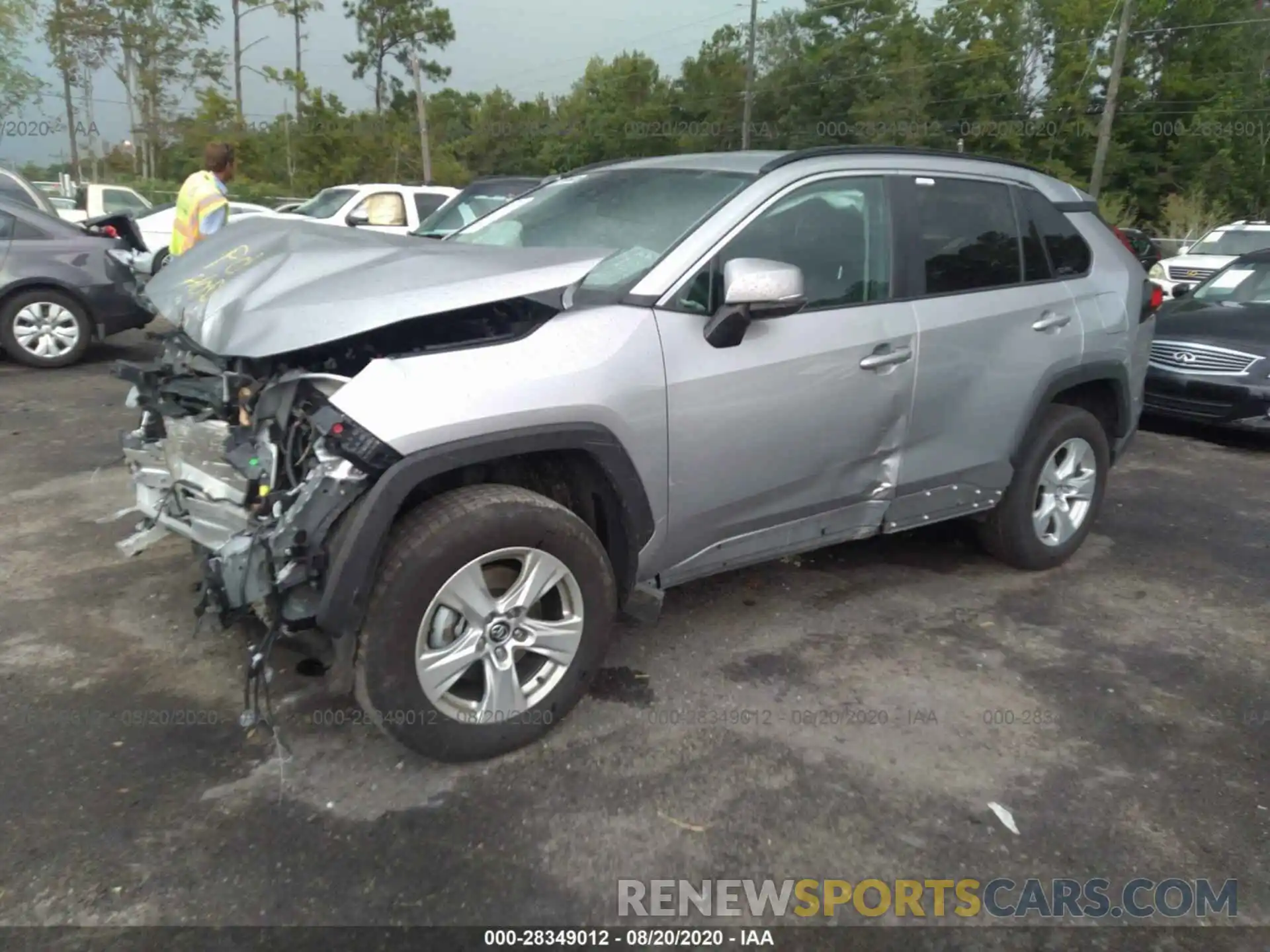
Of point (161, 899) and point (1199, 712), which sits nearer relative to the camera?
point (161, 899)

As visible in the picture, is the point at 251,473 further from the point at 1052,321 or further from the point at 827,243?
the point at 1052,321

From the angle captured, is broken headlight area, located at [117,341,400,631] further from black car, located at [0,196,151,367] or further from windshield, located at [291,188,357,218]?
windshield, located at [291,188,357,218]

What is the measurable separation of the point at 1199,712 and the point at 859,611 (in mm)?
1300

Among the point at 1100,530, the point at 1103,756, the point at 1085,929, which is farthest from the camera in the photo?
the point at 1100,530

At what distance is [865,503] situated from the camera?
392 cm

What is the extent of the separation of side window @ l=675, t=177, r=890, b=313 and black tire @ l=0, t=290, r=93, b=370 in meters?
7.40

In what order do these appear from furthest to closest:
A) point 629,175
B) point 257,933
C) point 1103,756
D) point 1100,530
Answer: point 1100,530
point 629,175
point 1103,756
point 257,933

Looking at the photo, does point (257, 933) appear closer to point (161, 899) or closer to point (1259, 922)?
point (161, 899)

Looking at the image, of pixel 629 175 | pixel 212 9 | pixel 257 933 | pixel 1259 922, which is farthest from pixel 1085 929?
pixel 212 9

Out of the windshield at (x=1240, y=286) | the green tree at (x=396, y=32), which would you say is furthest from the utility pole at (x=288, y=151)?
the windshield at (x=1240, y=286)

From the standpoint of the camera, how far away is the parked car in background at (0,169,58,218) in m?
10.5

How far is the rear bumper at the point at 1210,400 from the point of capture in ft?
23.9

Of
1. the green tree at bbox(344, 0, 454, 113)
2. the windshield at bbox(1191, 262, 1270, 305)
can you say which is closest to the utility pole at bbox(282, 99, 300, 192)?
the green tree at bbox(344, 0, 454, 113)

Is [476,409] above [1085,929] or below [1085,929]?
above
